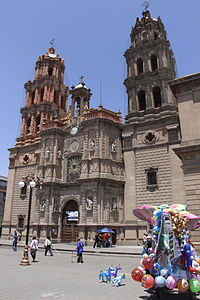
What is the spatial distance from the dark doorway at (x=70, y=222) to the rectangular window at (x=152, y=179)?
1048 centimetres

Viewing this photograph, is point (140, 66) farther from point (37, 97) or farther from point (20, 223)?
point (20, 223)

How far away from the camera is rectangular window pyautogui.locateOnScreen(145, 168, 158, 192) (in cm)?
3088

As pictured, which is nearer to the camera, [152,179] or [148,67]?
[152,179]

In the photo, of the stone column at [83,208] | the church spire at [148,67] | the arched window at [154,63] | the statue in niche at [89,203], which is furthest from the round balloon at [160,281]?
the arched window at [154,63]

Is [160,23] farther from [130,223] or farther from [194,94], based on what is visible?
[130,223]

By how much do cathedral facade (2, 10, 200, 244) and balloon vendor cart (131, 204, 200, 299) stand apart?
21.0 m

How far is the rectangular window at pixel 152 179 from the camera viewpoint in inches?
1216

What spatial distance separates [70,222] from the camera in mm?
35062

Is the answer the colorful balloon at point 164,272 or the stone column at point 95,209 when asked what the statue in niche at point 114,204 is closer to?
the stone column at point 95,209

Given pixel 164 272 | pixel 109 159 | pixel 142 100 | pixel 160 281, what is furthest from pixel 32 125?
pixel 160 281

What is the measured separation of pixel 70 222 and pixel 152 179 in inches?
497

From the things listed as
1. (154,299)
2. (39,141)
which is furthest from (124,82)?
(154,299)

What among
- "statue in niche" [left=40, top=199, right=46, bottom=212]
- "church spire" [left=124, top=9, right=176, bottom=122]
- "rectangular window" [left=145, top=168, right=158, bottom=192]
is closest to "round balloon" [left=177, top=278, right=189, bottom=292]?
"rectangular window" [left=145, top=168, right=158, bottom=192]

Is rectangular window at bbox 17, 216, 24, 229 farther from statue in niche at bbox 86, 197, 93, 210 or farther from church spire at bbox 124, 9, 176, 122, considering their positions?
church spire at bbox 124, 9, 176, 122
